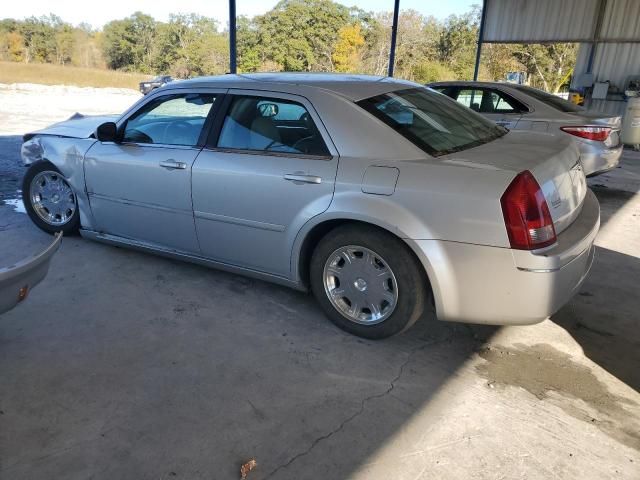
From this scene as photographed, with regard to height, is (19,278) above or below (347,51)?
below

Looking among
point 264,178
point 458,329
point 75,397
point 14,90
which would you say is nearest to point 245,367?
point 75,397

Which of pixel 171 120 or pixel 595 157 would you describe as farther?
pixel 595 157

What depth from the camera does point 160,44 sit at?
53.2 m

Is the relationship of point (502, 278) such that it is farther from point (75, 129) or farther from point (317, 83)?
point (75, 129)

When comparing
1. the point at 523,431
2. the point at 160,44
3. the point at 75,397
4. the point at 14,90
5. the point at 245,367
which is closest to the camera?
the point at 523,431

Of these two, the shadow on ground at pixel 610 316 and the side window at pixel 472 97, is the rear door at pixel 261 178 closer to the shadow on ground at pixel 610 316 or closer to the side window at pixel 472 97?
the shadow on ground at pixel 610 316

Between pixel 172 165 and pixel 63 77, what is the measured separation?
39.0 m

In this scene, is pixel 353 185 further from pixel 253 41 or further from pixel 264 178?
pixel 253 41

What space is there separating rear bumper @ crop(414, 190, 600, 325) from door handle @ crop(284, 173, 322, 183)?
0.75 m

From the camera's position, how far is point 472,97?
25.0ft

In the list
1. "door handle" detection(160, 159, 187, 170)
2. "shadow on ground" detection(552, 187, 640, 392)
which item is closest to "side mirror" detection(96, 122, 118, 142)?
"door handle" detection(160, 159, 187, 170)

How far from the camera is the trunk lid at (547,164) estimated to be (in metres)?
2.73

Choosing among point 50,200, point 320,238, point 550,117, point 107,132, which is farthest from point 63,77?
point 320,238

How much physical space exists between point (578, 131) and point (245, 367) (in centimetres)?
574
